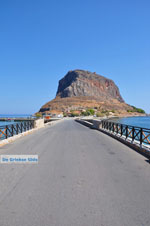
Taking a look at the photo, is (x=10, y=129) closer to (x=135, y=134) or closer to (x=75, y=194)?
(x=135, y=134)

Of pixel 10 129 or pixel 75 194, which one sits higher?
pixel 10 129

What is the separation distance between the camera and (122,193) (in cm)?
464

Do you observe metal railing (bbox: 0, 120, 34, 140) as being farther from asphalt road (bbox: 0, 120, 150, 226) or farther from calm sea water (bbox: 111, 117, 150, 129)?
calm sea water (bbox: 111, 117, 150, 129)

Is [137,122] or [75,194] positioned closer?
[75,194]

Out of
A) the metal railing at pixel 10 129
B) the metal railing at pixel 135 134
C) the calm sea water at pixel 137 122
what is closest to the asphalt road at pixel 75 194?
the metal railing at pixel 135 134

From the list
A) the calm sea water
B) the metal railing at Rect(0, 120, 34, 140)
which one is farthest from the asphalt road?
the calm sea water

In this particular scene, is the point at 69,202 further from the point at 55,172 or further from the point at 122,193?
the point at 55,172

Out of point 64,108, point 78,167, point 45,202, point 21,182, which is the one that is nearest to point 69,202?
point 45,202

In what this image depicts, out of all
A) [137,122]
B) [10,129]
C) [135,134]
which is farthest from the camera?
[137,122]

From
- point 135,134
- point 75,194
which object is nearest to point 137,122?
point 135,134

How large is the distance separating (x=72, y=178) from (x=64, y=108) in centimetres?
17079

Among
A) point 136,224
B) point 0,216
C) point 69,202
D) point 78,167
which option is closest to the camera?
point 136,224

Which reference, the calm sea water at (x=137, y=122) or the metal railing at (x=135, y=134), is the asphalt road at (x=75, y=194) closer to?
the metal railing at (x=135, y=134)

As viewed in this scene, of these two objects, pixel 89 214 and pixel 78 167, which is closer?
pixel 89 214
